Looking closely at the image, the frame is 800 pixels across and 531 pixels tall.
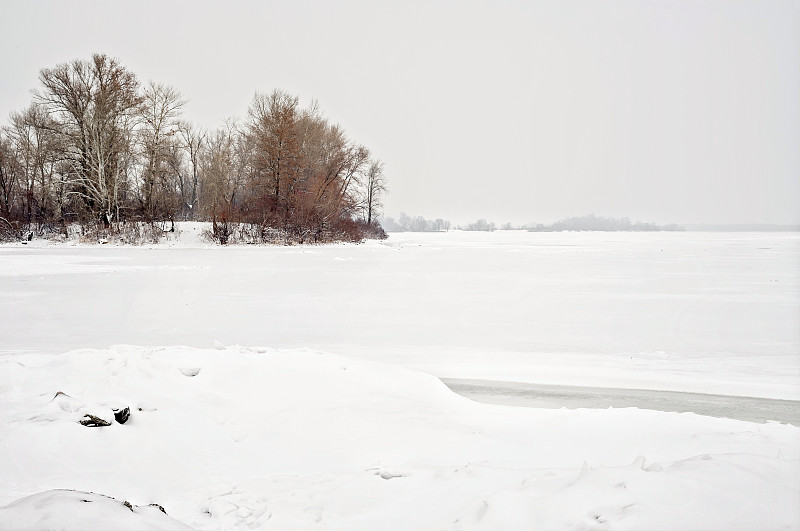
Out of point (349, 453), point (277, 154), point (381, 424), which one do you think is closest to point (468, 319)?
point (381, 424)

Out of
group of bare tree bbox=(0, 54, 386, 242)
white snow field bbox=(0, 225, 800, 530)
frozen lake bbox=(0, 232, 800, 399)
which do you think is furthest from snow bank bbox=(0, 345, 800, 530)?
group of bare tree bbox=(0, 54, 386, 242)

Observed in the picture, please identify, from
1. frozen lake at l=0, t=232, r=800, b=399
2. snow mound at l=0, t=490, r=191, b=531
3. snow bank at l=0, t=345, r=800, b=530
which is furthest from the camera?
frozen lake at l=0, t=232, r=800, b=399

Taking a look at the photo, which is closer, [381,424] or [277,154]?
[381,424]

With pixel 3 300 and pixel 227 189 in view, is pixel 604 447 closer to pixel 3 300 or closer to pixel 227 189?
pixel 3 300

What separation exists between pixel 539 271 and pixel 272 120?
83.6 feet

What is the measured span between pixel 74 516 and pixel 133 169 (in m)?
44.4

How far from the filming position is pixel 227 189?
4341 centimetres

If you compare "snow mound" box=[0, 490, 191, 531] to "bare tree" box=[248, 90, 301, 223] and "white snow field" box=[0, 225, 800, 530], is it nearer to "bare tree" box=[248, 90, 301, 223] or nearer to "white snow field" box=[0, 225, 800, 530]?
"white snow field" box=[0, 225, 800, 530]

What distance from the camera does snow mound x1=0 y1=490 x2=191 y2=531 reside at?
2.18 metres

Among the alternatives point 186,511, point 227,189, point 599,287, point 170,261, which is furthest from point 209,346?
point 227,189

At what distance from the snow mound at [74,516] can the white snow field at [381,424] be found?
0.4 inches

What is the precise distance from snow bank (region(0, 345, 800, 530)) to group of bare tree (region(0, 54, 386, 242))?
31266 mm

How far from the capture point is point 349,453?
424 cm

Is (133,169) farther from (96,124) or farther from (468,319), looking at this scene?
(468,319)
